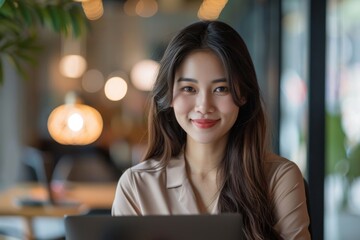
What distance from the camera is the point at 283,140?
541 cm

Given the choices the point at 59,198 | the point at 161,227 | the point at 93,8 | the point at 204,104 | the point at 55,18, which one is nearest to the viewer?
the point at 161,227

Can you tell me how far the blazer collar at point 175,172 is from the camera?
203 centimetres

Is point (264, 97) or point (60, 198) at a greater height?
point (264, 97)

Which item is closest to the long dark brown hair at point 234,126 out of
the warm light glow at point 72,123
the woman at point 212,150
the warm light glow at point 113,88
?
the woman at point 212,150

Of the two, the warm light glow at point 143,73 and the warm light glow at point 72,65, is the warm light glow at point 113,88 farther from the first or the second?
the warm light glow at point 143,73

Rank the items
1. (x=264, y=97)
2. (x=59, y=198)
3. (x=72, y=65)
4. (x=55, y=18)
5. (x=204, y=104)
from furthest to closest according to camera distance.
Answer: (x=72, y=65)
(x=59, y=198)
(x=264, y=97)
(x=55, y=18)
(x=204, y=104)

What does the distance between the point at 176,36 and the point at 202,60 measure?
5.1 inches

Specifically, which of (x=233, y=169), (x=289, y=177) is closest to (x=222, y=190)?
(x=233, y=169)

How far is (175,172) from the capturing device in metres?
2.06

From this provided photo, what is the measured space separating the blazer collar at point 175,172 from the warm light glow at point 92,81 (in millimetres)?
10880

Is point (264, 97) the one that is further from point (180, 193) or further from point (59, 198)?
point (59, 198)

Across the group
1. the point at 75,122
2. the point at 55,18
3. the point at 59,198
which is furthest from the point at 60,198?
the point at 55,18

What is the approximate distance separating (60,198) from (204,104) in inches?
126

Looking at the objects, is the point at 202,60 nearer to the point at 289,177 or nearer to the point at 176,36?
the point at 176,36
